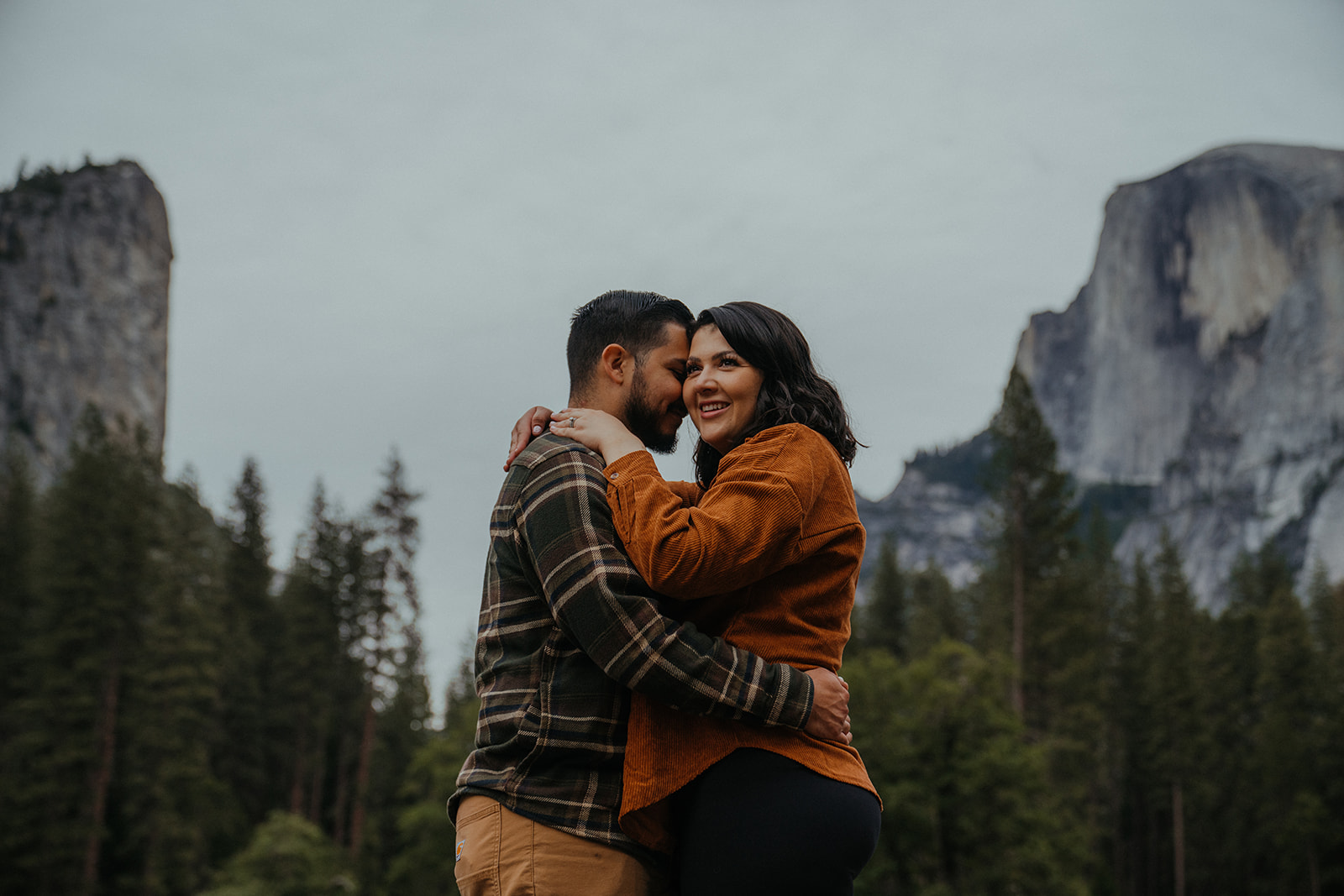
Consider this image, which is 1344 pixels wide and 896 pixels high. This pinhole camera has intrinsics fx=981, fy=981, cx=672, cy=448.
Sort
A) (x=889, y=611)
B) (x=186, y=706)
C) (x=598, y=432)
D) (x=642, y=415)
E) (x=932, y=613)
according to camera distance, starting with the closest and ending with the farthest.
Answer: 1. (x=598, y=432)
2. (x=642, y=415)
3. (x=186, y=706)
4. (x=932, y=613)
5. (x=889, y=611)

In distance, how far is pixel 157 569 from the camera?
93.1 ft

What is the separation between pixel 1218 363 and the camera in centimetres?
10000

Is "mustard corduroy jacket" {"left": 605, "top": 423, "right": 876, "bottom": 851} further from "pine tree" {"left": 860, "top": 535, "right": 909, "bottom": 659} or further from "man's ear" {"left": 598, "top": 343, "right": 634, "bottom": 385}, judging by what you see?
"pine tree" {"left": 860, "top": 535, "right": 909, "bottom": 659}

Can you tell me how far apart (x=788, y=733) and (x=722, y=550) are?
0.52 metres

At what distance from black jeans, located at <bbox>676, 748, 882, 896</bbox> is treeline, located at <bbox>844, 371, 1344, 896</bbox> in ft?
62.4

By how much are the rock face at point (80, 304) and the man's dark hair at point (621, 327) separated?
2986 inches

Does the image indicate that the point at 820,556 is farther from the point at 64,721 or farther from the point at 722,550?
the point at 64,721

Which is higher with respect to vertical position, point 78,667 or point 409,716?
point 78,667

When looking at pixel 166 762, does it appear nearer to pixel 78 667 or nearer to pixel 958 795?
pixel 78 667

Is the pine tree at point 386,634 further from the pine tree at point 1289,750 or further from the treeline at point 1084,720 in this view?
the pine tree at point 1289,750

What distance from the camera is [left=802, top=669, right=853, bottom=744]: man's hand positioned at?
2.45 m

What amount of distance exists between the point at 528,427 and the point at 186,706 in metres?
29.6

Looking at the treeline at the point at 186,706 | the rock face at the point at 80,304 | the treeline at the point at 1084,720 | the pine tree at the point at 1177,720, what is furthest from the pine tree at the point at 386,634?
the rock face at the point at 80,304

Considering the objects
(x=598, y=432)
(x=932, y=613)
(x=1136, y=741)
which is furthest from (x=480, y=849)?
(x=932, y=613)
